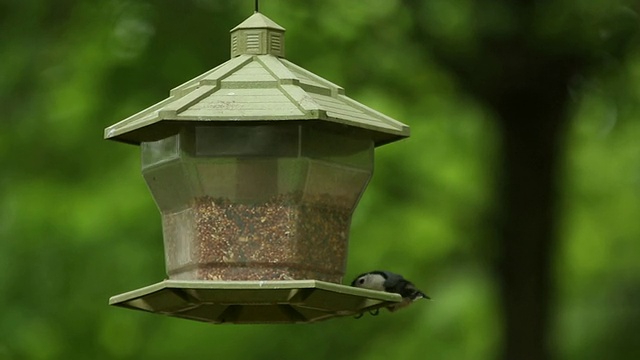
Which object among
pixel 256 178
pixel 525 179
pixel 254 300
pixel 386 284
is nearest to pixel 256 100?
pixel 256 178

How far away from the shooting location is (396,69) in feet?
38.4

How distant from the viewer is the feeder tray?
19.4ft

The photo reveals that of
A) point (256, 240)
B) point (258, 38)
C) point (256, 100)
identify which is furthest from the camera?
point (258, 38)

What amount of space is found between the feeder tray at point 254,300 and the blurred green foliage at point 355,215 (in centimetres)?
395

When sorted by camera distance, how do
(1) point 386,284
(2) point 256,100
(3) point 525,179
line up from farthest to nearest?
(3) point 525,179 < (1) point 386,284 < (2) point 256,100

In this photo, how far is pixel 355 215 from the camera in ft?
Result: 41.7

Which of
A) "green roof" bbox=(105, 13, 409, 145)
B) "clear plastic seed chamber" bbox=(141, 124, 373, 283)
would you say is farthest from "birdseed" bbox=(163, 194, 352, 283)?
"green roof" bbox=(105, 13, 409, 145)

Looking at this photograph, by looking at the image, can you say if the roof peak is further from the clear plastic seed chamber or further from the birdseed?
the birdseed

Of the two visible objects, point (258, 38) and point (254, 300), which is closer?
point (254, 300)

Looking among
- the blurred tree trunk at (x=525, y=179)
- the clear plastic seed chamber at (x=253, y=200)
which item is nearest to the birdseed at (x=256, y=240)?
the clear plastic seed chamber at (x=253, y=200)

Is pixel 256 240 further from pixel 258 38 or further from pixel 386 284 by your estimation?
pixel 386 284

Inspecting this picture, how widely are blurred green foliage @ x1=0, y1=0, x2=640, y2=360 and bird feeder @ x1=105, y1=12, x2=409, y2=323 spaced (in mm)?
3801

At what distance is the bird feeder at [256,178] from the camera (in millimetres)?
6199

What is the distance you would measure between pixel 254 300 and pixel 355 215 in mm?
6653
